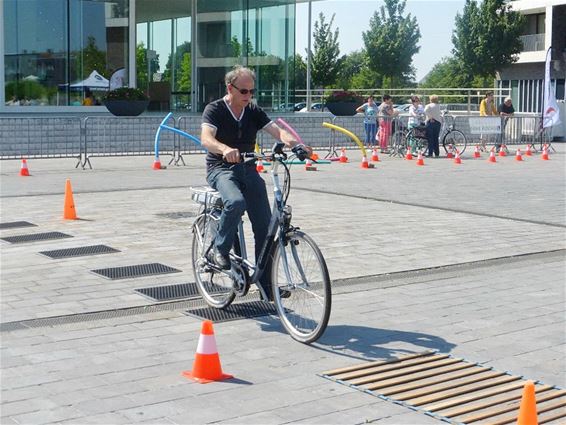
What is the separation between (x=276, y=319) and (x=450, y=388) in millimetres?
1887

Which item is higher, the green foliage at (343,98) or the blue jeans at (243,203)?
the green foliage at (343,98)

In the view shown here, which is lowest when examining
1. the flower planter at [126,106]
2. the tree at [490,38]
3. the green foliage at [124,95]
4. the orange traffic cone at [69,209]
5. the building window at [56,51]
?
the orange traffic cone at [69,209]

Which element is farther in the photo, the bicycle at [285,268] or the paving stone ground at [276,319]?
the bicycle at [285,268]

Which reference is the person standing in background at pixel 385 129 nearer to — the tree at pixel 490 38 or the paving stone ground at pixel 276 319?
the paving stone ground at pixel 276 319

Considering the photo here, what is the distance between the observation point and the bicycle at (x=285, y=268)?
6.09 m

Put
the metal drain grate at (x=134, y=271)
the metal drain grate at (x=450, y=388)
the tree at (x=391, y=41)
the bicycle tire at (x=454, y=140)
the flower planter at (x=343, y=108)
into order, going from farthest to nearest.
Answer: the tree at (x=391, y=41) < the flower planter at (x=343, y=108) < the bicycle tire at (x=454, y=140) < the metal drain grate at (x=134, y=271) < the metal drain grate at (x=450, y=388)

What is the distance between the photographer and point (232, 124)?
684 cm

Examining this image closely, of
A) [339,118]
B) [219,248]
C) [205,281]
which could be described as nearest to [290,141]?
[219,248]

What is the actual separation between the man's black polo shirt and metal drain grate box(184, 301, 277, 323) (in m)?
1.12

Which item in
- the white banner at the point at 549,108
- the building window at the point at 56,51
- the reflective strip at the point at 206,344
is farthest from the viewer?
the building window at the point at 56,51

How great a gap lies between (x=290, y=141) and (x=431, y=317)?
1.77 meters

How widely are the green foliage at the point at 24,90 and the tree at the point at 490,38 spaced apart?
33608 millimetres

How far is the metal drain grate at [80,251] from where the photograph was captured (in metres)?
9.48

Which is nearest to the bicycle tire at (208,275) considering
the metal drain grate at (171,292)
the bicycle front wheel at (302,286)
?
the metal drain grate at (171,292)
